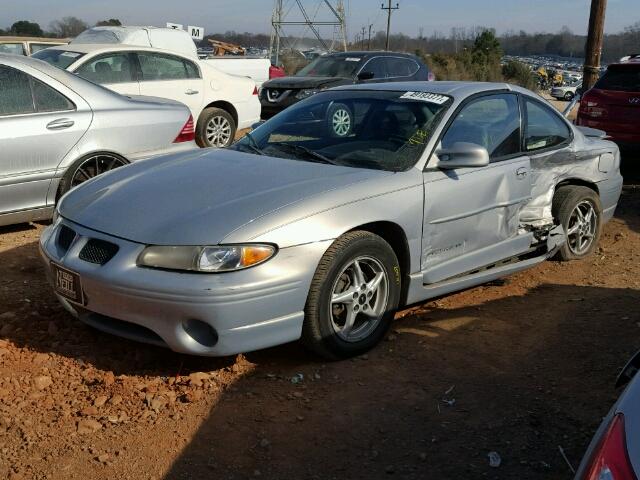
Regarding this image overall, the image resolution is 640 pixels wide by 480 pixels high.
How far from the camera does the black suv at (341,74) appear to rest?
13734 millimetres

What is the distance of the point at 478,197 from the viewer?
4773 mm

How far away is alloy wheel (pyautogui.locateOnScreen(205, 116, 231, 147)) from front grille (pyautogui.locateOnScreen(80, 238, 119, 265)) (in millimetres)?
7192

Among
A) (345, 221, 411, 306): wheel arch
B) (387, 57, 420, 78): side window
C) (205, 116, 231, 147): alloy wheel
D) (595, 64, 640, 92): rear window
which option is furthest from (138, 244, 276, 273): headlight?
(387, 57, 420, 78): side window

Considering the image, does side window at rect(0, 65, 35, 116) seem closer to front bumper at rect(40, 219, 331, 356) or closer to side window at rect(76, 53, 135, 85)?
front bumper at rect(40, 219, 331, 356)

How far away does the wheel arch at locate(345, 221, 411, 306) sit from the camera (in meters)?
4.27

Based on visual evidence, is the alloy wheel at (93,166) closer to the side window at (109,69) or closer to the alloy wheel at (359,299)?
the alloy wheel at (359,299)

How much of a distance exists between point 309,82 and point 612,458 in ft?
40.7

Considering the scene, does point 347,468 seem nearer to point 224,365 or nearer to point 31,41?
point 224,365

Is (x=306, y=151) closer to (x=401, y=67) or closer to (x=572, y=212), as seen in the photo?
(x=572, y=212)

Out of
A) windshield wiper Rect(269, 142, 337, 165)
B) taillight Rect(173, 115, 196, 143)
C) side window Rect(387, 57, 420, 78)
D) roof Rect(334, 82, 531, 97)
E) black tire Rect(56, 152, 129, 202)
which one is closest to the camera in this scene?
windshield wiper Rect(269, 142, 337, 165)

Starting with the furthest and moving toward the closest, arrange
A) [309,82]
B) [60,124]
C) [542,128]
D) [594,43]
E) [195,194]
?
[309,82] < [594,43] < [60,124] < [542,128] < [195,194]

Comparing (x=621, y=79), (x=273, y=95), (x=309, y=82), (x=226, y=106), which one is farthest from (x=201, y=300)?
(x=273, y=95)

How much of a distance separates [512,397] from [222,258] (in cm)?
160

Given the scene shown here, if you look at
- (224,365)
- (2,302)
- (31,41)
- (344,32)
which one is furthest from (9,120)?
(344,32)
